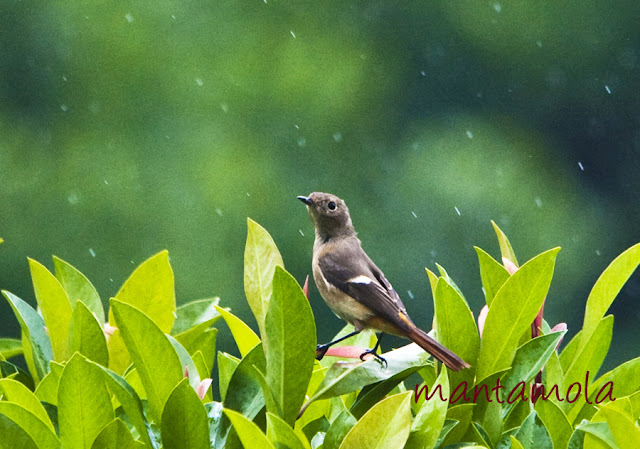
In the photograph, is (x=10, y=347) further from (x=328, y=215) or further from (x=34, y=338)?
(x=328, y=215)

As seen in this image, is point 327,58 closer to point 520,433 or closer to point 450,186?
point 450,186

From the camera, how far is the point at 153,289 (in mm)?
1731

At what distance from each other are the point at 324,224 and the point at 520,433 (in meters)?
0.90

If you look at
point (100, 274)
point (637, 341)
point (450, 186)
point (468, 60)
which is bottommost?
point (637, 341)

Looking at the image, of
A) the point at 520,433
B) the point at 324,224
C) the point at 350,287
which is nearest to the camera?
the point at 520,433

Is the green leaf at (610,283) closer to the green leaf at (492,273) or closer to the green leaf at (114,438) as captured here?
the green leaf at (492,273)

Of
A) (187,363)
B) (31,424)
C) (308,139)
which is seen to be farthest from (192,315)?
(308,139)

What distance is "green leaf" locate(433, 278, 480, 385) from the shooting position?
1478 millimetres

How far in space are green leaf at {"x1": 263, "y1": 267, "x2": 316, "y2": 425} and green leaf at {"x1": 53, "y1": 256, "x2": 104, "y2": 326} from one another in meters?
0.56

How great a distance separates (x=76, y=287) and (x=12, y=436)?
590 mm

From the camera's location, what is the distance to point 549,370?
156cm

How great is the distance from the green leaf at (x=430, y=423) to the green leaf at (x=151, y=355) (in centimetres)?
34

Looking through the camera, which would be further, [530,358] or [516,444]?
[530,358]

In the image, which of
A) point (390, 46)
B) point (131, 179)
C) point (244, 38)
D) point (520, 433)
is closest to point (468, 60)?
point (390, 46)
